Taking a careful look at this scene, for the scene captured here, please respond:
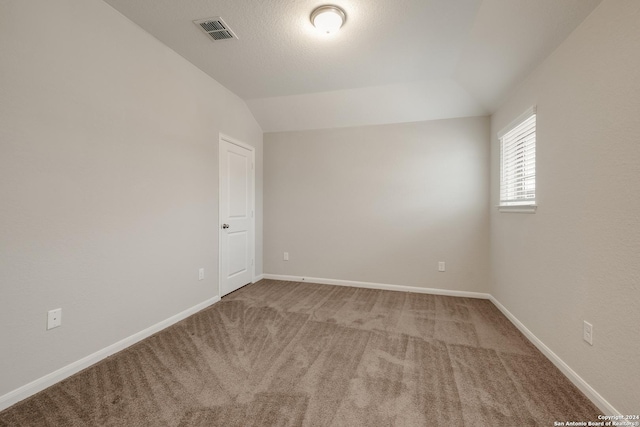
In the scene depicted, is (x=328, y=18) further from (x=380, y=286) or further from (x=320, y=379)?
(x=380, y=286)

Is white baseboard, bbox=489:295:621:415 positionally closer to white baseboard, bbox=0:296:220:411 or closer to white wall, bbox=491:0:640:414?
white wall, bbox=491:0:640:414

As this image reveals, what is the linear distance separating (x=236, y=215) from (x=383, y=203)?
83.5 inches

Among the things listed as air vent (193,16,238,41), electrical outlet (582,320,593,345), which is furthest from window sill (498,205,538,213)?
air vent (193,16,238,41)

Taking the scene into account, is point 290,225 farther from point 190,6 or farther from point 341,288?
point 190,6

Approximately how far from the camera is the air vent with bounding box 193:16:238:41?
7.15 feet

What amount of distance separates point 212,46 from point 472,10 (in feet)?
7.41

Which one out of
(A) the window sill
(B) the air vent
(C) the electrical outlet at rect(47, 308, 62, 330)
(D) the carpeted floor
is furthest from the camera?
(A) the window sill

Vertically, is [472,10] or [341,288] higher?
[472,10]

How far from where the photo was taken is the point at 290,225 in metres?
4.30

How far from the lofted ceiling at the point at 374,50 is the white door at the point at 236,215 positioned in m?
0.81

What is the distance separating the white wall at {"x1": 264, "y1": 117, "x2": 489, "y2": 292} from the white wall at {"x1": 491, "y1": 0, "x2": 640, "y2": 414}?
47.3 inches

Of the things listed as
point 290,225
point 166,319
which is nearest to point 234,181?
point 290,225

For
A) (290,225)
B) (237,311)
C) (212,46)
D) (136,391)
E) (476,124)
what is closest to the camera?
(136,391)

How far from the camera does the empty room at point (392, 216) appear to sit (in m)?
1.50
